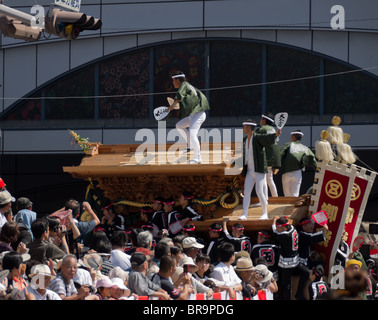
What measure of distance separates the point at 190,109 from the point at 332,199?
2.62 metres

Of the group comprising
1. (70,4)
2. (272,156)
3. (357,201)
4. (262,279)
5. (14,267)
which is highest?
(70,4)

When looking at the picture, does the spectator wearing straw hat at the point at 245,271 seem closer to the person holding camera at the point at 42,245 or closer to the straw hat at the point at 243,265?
the straw hat at the point at 243,265

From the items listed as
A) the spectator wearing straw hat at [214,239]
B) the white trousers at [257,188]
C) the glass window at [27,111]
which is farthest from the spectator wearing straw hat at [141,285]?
the glass window at [27,111]

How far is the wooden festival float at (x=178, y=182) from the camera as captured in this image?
13.2 metres

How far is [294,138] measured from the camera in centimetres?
1464

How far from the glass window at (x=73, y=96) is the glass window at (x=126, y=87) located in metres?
0.32

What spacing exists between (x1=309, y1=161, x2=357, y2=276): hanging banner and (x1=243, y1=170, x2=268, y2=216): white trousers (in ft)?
2.86

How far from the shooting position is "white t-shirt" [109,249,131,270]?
390 inches

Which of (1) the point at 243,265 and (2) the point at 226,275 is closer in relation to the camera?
(2) the point at 226,275

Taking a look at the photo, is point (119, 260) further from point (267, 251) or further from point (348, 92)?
point (348, 92)

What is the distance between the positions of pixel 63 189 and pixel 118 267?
1418 cm

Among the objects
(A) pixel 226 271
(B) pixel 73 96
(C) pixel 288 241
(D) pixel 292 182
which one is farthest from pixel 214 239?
(B) pixel 73 96

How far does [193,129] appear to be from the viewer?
13.4 metres

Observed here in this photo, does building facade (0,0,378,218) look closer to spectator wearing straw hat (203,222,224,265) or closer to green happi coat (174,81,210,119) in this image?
green happi coat (174,81,210,119)
